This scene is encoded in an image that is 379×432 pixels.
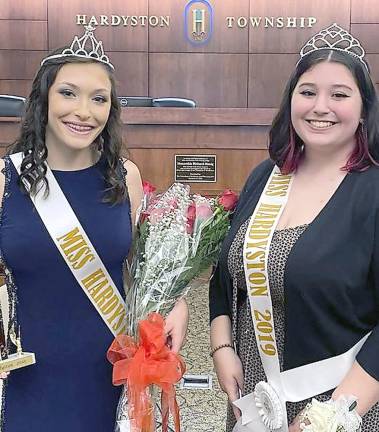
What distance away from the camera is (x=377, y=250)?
1.06 meters

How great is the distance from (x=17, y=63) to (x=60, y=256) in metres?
6.04

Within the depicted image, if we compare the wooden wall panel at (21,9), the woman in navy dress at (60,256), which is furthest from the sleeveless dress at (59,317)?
the wooden wall panel at (21,9)

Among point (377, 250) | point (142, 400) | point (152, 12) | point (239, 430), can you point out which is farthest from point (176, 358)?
point (152, 12)

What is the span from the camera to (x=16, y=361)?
1197mm

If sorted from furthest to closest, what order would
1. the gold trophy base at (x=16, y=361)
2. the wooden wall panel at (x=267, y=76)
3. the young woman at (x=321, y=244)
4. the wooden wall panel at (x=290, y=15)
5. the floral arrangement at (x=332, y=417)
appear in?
the wooden wall panel at (x=267, y=76)
the wooden wall panel at (x=290, y=15)
the gold trophy base at (x=16, y=361)
the young woman at (x=321, y=244)
the floral arrangement at (x=332, y=417)

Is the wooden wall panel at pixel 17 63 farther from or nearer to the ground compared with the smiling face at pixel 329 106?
farther from the ground

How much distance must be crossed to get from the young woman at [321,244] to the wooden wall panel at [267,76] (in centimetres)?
565

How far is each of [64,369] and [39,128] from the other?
555mm

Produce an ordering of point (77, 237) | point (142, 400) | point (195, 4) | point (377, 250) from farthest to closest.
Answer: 1. point (195, 4)
2. point (77, 237)
3. point (142, 400)
4. point (377, 250)

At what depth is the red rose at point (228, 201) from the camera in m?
1.36

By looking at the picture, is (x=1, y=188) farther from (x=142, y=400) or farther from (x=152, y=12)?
(x=152, y=12)

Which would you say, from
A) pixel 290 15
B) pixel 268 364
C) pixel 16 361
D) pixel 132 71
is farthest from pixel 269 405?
pixel 290 15

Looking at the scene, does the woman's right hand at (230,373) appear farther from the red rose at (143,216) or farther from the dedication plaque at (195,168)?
the dedication plaque at (195,168)

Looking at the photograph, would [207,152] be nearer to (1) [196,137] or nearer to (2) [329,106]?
(1) [196,137]
